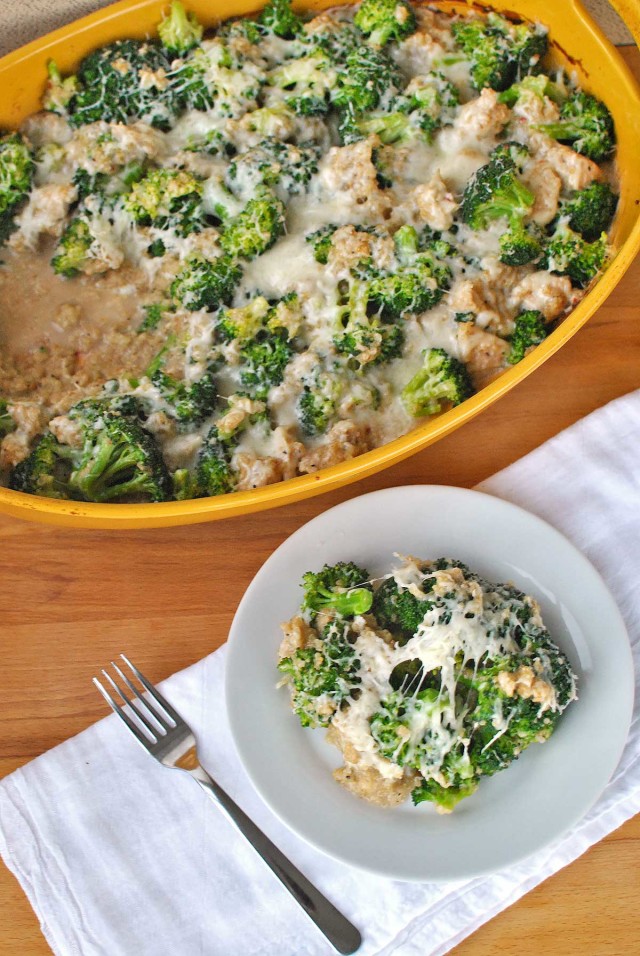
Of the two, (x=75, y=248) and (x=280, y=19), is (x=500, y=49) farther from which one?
(x=75, y=248)

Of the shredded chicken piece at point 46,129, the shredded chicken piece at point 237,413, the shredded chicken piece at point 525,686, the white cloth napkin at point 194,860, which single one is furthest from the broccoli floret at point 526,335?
the shredded chicken piece at point 46,129

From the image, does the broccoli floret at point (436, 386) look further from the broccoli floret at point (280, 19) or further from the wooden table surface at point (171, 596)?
the broccoli floret at point (280, 19)

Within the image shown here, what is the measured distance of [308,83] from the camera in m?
1.90

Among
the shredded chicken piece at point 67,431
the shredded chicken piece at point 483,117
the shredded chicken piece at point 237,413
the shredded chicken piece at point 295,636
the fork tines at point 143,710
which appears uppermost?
the shredded chicken piece at point 483,117

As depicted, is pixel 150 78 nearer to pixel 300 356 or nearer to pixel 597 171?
pixel 300 356

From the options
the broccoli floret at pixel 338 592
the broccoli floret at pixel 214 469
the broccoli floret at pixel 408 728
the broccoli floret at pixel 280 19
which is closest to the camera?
the broccoli floret at pixel 408 728

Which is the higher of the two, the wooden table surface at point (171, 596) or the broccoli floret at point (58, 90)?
the broccoli floret at point (58, 90)

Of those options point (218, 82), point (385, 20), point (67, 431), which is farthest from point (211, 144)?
point (67, 431)

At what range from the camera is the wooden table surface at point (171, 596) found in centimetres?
156

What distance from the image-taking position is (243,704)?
1535 millimetres

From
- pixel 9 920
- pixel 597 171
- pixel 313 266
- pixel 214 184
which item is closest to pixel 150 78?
pixel 214 184

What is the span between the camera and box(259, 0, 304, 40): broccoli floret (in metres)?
1.96

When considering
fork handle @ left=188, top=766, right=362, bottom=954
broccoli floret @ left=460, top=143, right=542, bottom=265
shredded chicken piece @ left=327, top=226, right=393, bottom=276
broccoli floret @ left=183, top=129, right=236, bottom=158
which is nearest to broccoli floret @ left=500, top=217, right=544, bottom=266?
broccoli floret @ left=460, top=143, right=542, bottom=265

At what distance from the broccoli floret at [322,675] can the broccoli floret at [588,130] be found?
3.50 ft
